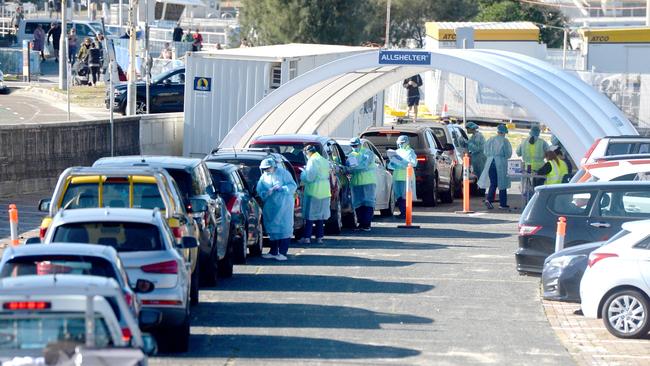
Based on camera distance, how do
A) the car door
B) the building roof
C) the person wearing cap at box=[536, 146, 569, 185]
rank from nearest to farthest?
the car door < the person wearing cap at box=[536, 146, 569, 185] < the building roof

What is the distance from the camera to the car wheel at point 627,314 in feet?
48.8

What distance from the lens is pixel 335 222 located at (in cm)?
2428

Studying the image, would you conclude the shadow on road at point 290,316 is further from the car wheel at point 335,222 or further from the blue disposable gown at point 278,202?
the car wheel at point 335,222

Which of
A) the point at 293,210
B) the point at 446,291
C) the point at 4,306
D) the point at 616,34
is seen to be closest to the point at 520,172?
the point at 293,210

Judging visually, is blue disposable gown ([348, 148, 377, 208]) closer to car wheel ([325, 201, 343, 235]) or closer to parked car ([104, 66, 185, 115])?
car wheel ([325, 201, 343, 235])

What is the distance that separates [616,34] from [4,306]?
45683 millimetres

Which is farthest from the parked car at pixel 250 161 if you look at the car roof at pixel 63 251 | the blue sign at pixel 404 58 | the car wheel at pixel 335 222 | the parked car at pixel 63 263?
the parked car at pixel 63 263

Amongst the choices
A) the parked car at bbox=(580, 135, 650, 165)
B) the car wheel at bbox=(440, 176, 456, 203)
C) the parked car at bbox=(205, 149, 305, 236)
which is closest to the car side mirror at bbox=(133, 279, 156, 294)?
the parked car at bbox=(205, 149, 305, 236)

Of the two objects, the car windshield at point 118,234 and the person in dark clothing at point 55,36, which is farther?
the person in dark clothing at point 55,36

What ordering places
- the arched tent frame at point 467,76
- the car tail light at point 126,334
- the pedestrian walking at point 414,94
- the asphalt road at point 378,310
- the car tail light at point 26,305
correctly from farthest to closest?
the pedestrian walking at point 414,94 < the arched tent frame at point 467,76 < the asphalt road at point 378,310 < the car tail light at point 126,334 < the car tail light at point 26,305

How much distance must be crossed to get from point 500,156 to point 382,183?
140 inches

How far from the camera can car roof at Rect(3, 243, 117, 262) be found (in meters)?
11.2

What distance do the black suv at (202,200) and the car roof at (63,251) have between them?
16.5 ft

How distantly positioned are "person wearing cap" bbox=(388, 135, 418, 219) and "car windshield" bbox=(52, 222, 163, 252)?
1390cm
